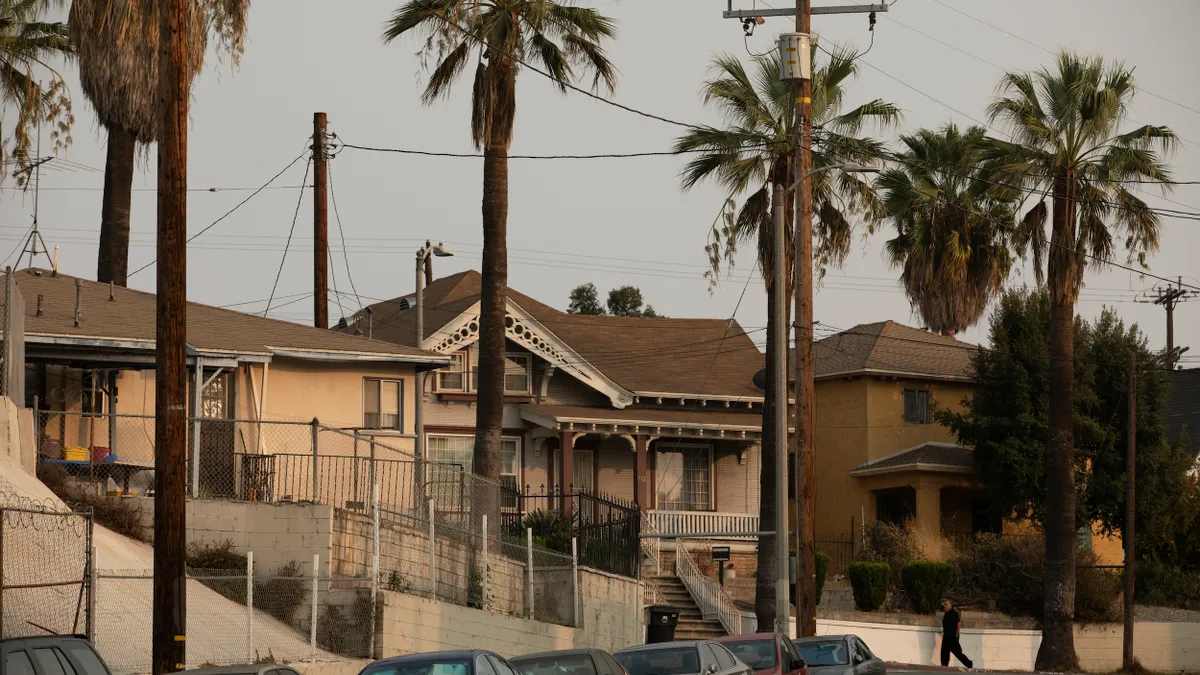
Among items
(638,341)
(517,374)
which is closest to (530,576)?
(517,374)

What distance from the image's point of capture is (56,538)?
2061 centimetres

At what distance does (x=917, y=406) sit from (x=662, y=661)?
31.6m

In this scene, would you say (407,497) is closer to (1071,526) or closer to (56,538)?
(56,538)

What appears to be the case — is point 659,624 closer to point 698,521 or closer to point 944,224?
point 698,521

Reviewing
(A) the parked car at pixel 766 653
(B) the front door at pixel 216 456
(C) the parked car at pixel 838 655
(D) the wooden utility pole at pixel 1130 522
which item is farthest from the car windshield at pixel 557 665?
(D) the wooden utility pole at pixel 1130 522

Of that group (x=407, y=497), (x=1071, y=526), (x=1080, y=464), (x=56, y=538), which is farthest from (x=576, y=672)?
(x=1080, y=464)

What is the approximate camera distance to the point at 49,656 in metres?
13.7

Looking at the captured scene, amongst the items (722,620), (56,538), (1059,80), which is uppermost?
(1059,80)

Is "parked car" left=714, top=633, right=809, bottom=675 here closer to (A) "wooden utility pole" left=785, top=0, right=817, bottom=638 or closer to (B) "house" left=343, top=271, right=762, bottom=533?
(A) "wooden utility pole" left=785, top=0, right=817, bottom=638

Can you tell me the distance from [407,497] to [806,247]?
26.0ft

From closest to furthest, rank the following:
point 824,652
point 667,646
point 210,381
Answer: point 667,646, point 824,652, point 210,381

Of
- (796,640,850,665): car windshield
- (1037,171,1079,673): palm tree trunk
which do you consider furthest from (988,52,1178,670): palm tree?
(796,640,850,665): car windshield

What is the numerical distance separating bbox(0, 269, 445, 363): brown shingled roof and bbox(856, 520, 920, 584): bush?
14.0m

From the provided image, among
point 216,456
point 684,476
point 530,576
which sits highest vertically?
point 216,456
